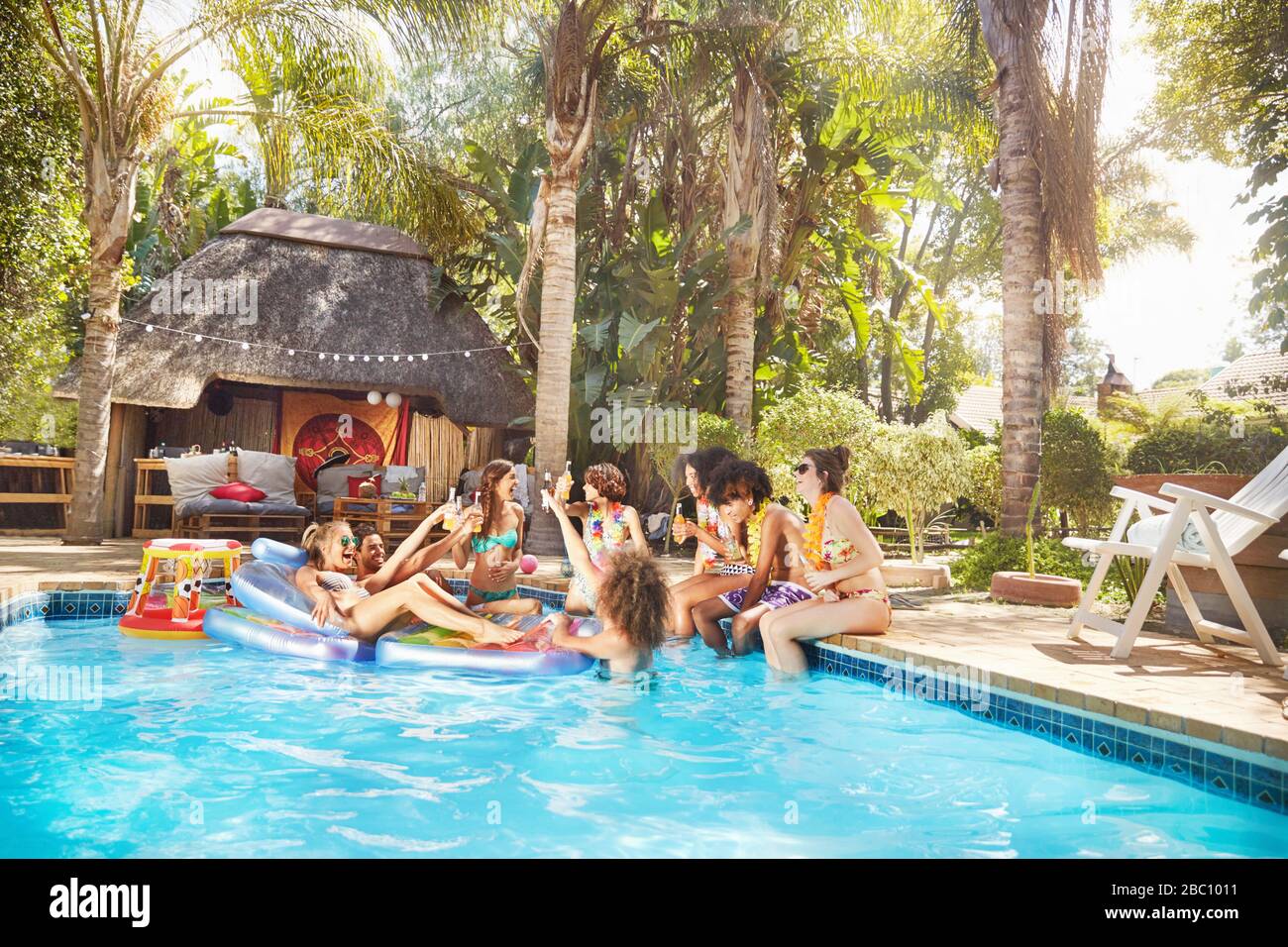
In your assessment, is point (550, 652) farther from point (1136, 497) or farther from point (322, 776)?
point (1136, 497)

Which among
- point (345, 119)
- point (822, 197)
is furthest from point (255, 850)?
point (822, 197)

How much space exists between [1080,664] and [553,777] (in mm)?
3252

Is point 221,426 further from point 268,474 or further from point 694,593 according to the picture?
point 694,593

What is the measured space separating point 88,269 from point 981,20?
11782 millimetres

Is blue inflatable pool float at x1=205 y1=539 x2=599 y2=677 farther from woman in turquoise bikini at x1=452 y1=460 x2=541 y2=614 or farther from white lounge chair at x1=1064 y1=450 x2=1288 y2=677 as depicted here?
white lounge chair at x1=1064 y1=450 x2=1288 y2=677

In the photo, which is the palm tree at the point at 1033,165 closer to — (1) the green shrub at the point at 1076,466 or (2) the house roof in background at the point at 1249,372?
(1) the green shrub at the point at 1076,466

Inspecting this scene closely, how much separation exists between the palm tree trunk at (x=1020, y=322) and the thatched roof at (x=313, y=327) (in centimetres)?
853

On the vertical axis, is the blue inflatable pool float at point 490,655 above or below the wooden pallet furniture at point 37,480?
below

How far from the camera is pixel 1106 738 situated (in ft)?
14.3

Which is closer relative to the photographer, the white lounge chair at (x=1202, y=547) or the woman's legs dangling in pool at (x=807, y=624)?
the white lounge chair at (x=1202, y=547)

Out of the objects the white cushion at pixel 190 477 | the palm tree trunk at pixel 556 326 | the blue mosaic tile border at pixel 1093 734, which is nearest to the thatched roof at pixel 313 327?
the white cushion at pixel 190 477

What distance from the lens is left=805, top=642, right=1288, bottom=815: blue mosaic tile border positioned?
3688 mm

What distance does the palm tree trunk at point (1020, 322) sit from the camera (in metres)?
10.5
